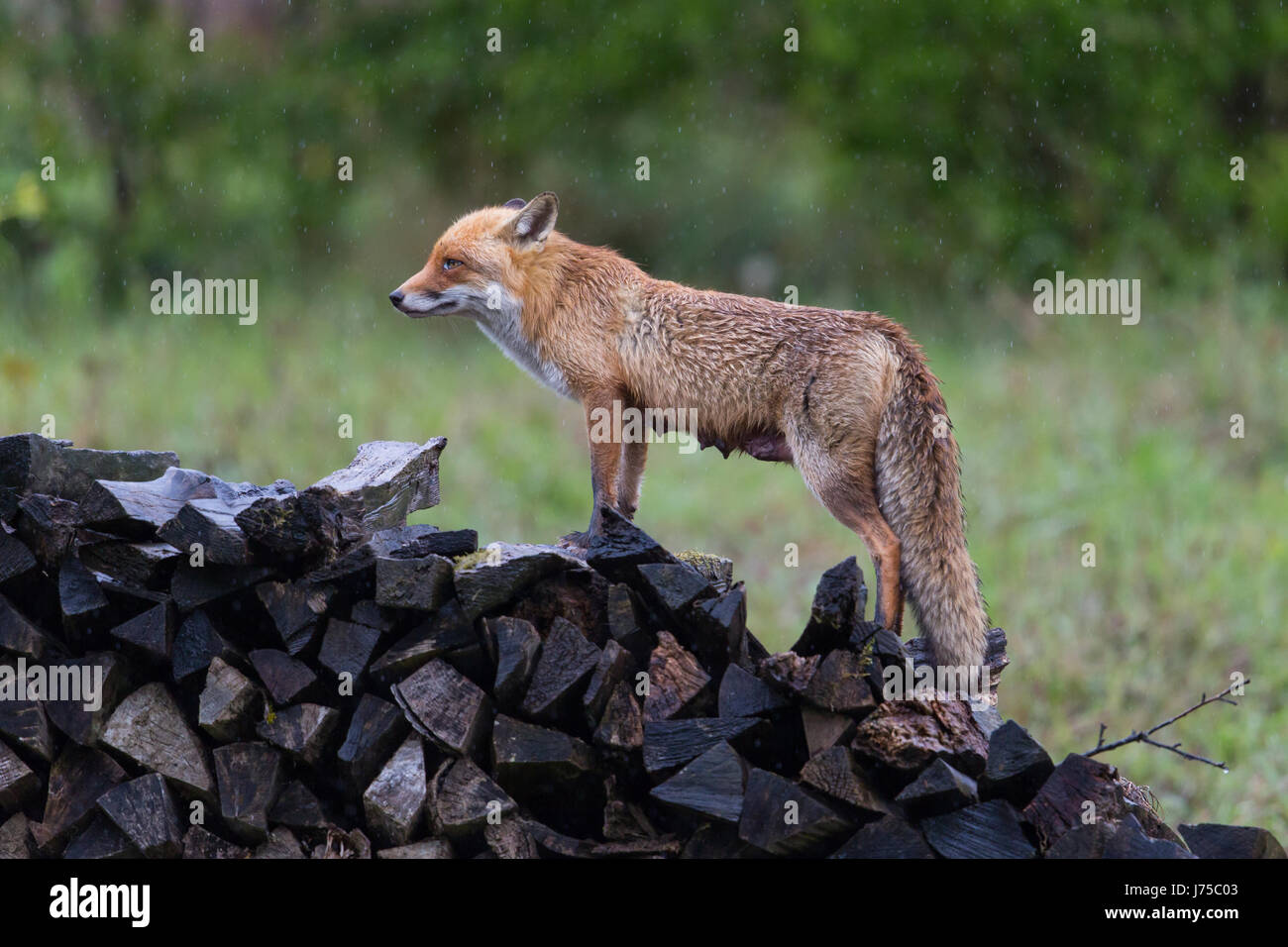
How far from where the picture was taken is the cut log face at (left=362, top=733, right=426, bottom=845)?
345cm

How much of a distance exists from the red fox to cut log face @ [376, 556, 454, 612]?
828 millimetres

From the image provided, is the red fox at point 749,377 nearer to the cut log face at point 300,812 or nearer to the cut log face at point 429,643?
the cut log face at point 429,643

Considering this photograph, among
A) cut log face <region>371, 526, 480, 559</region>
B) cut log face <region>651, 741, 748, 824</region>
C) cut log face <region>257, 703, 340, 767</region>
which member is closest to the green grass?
cut log face <region>371, 526, 480, 559</region>

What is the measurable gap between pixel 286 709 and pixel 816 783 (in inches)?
59.4

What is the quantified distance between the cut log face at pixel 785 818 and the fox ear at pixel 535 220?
2.57 m

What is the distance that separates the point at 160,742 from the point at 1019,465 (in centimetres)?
794

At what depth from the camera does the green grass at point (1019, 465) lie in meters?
7.93

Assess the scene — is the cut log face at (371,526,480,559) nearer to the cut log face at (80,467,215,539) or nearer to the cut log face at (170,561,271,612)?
the cut log face at (170,561,271,612)

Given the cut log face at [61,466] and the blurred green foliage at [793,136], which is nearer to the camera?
the cut log face at [61,466]

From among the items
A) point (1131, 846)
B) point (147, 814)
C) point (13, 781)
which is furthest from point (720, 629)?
point (13, 781)

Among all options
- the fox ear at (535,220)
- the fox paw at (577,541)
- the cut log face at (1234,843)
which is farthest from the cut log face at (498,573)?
the cut log face at (1234,843)

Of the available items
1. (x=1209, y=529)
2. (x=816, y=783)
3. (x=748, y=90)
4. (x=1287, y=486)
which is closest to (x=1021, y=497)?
(x=1209, y=529)
